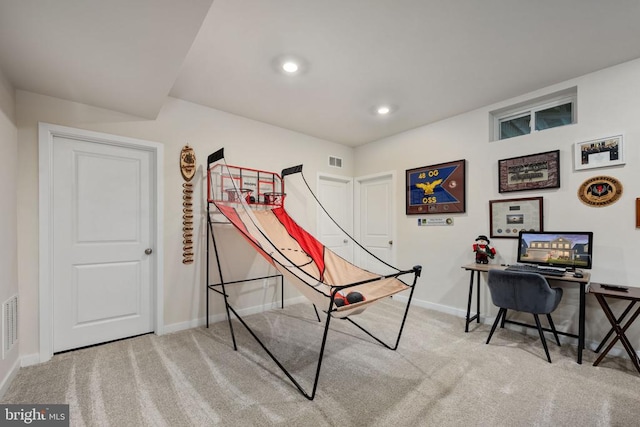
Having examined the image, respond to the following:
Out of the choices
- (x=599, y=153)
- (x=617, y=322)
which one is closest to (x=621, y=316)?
(x=617, y=322)

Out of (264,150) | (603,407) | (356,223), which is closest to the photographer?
(603,407)

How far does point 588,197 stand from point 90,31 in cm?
411

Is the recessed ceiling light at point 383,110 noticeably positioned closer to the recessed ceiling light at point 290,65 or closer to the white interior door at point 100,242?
the recessed ceiling light at point 290,65

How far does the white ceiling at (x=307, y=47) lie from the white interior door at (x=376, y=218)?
1641 mm

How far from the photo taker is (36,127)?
2359 millimetres

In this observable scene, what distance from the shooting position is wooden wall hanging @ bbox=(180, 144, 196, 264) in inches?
121

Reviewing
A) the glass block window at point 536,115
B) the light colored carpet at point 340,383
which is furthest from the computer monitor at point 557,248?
the glass block window at point 536,115

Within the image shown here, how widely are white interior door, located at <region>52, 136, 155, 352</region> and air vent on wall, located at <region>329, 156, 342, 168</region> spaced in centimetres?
259

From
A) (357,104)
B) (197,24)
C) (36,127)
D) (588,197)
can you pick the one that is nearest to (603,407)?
(588,197)

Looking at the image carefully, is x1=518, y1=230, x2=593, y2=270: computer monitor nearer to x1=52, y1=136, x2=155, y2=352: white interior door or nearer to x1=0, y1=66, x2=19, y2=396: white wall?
x1=52, y1=136, x2=155, y2=352: white interior door

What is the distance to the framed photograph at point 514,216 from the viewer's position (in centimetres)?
293

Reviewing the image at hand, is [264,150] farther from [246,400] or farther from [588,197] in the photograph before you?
[588,197]

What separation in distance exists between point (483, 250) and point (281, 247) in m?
2.29

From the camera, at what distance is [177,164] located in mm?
3055
